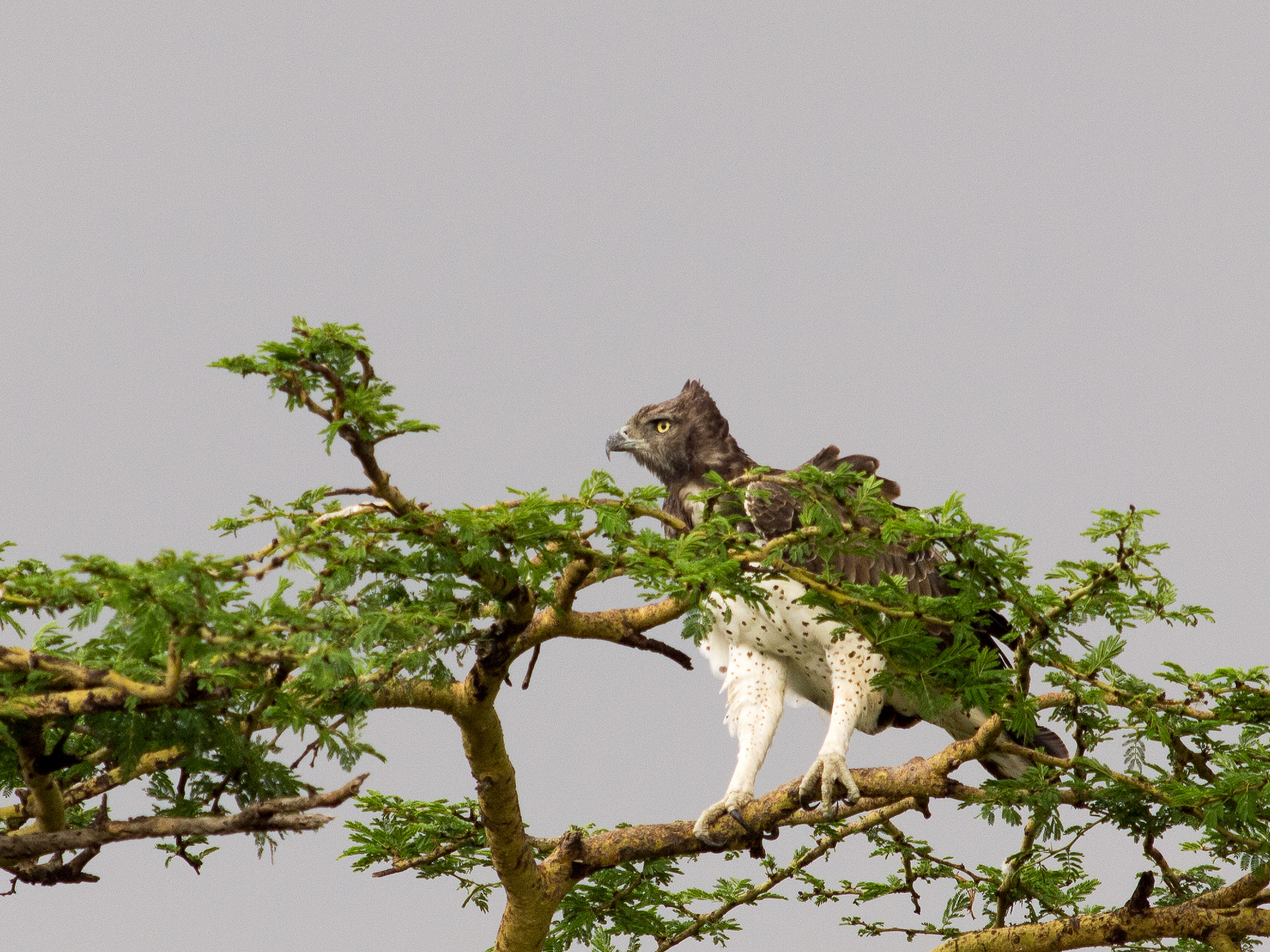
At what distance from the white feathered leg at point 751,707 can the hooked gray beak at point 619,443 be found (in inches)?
39.7

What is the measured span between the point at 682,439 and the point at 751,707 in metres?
1.20

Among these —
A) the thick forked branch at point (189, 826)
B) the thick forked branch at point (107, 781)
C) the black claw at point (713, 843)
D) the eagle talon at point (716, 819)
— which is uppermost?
the thick forked branch at point (107, 781)

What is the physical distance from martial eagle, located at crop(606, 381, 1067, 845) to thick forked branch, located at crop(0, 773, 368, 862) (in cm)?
183

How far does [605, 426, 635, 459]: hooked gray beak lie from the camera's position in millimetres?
6074

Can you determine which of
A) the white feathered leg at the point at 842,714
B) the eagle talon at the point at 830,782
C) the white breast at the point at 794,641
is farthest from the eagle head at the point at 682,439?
the eagle talon at the point at 830,782

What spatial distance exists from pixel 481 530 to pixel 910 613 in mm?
1530

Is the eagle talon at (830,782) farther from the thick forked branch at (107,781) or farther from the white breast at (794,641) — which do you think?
the thick forked branch at (107,781)

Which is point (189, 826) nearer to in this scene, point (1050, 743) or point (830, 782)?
point (830, 782)

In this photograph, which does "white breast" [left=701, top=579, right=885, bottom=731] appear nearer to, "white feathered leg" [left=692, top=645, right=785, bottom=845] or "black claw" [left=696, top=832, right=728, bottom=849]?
"white feathered leg" [left=692, top=645, right=785, bottom=845]

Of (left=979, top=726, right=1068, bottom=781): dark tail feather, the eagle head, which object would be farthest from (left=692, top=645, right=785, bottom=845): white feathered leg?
(left=979, top=726, right=1068, bottom=781): dark tail feather

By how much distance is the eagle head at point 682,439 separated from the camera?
5.93m

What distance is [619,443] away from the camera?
20.0 ft

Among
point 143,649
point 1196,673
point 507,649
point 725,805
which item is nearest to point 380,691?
point 507,649

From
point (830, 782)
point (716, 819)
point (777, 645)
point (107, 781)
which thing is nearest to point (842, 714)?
point (830, 782)
